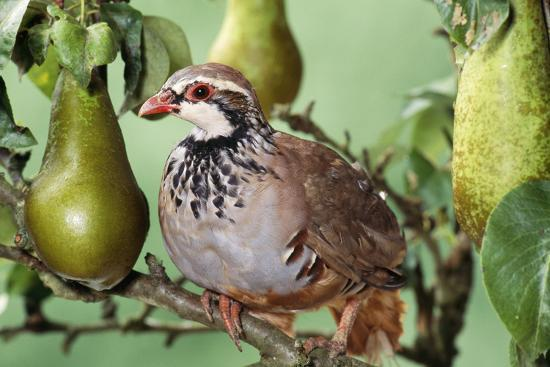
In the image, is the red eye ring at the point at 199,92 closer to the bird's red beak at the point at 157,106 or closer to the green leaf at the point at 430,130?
the bird's red beak at the point at 157,106

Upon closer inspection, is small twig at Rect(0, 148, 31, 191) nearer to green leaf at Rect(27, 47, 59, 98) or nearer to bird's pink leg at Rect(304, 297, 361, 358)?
green leaf at Rect(27, 47, 59, 98)

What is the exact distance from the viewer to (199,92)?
0.60 m

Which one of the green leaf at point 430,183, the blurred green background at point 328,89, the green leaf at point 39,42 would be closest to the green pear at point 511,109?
the green leaf at point 39,42

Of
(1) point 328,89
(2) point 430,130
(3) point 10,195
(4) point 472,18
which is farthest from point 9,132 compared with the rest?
(1) point 328,89

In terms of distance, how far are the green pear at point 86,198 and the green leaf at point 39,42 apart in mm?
32

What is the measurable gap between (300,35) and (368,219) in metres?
1.03

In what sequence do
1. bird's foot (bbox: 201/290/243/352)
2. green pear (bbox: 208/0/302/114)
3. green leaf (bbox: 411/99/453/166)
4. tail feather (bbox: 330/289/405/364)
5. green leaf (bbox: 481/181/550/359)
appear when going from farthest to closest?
green leaf (bbox: 411/99/453/166) → green pear (bbox: 208/0/302/114) → tail feather (bbox: 330/289/405/364) → bird's foot (bbox: 201/290/243/352) → green leaf (bbox: 481/181/550/359)

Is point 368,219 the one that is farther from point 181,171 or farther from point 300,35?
point 300,35

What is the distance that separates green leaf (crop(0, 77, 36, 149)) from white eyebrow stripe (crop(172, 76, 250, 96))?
0.09m

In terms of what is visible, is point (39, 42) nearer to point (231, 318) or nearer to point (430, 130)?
point (231, 318)

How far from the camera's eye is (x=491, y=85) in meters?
0.55

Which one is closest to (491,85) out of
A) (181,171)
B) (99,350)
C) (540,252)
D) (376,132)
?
(540,252)

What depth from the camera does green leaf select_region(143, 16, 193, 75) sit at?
2.23ft

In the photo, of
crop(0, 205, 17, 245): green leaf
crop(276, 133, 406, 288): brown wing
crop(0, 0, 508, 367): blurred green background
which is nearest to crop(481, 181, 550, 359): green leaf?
crop(276, 133, 406, 288): brown wing
